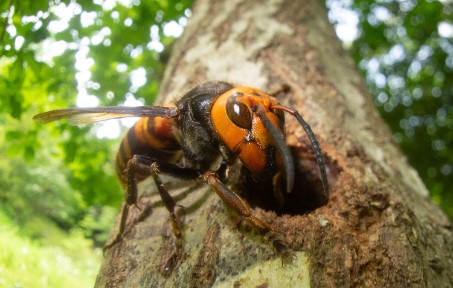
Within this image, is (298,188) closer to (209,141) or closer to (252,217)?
(209,141)

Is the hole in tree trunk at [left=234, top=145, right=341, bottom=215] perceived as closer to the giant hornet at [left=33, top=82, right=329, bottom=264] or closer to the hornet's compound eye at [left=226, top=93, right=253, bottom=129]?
the giant hornet at [left=33, top=82, right=329, bottom=264]

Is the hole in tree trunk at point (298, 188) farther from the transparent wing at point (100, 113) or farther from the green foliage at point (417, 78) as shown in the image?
the green foliage at point (417, 78)

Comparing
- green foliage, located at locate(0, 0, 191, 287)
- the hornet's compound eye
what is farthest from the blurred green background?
the hornet's compound eye

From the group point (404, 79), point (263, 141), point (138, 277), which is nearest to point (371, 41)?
point (404, 79)

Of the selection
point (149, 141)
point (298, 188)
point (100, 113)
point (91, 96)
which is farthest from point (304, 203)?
point (91, 96)

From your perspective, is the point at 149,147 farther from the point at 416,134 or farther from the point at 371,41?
the point at 416,134

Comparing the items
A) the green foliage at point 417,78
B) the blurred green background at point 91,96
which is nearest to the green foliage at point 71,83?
the blurred green background at point 91,96
